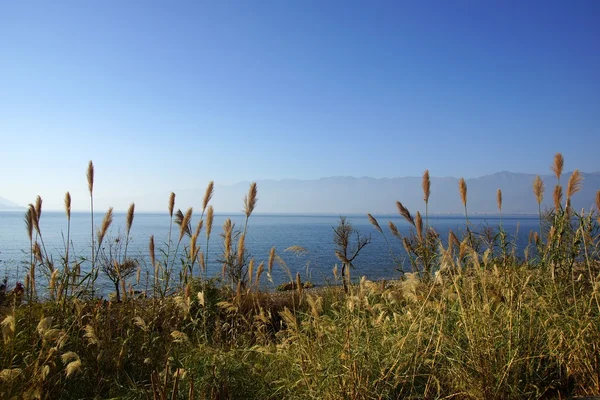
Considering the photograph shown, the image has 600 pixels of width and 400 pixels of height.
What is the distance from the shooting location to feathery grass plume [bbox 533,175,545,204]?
5536 millimetres

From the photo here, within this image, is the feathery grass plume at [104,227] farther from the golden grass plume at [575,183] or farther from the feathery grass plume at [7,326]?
the golden grass plume at [575,183]

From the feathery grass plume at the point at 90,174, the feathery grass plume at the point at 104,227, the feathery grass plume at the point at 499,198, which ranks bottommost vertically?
the feathery grass plume at the point at 104,227

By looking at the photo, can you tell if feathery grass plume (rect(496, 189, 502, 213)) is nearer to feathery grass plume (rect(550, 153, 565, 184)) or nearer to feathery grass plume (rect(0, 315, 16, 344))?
feathery grass plume (rect(550, 153, 565, 184))

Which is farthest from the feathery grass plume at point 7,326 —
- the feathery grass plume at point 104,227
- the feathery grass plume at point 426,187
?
the feathery grass plume at point 426,187

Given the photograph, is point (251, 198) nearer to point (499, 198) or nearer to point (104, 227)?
point (104, 227)

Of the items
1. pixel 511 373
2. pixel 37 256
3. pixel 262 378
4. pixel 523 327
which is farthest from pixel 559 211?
pixel 37 256

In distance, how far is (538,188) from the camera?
5648 mm

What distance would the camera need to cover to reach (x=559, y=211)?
188 inches

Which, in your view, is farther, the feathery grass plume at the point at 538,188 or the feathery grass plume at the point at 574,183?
the feathery grass plume at the point at 538,188

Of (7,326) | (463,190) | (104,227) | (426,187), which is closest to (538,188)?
(463,190)

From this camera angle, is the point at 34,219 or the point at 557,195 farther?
the point at 557,195

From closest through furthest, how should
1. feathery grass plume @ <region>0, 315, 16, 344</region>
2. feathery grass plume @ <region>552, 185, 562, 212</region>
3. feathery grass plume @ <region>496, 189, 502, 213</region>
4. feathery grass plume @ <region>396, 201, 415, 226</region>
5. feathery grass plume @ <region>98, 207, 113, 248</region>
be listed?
feathery grass plume @ <region>0, 315, 16, 344</region> < feathery grass plume @ <region>98, 207, 113, 248</region> < feathery grass plume @ <region>552, 185, 562, 212</region> < feathery grass plume @ <region>396, 201, 415, 226</region> < feathery grass plume @ <region>496, 189, 502, 213</region>

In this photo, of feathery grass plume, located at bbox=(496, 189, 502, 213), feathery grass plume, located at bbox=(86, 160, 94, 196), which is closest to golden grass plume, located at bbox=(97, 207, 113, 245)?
feathery grass plume, located at bbox=(86, 160, 94, 196)

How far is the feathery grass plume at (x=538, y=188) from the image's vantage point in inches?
218
